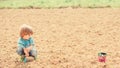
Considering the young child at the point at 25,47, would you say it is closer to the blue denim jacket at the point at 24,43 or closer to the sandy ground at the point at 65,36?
the blue denim jacket at the point at 24,43

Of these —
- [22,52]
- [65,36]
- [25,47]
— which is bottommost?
[65,36]

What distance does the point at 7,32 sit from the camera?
38.1ft

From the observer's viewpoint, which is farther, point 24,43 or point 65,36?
point 65,36

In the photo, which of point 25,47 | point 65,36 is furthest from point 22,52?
point 65,36

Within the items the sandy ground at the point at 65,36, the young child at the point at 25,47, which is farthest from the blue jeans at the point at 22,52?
the sandy ground at the point at 65,36

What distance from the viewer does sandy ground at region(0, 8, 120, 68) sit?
7487 mm

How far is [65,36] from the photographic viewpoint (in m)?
10.5

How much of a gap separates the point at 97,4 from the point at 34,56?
10.7m

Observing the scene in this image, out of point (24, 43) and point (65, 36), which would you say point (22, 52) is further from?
point (65, 36)

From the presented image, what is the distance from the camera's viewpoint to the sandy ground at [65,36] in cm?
749

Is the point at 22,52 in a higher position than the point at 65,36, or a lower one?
higher

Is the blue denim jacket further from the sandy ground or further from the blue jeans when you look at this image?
the sandy ground

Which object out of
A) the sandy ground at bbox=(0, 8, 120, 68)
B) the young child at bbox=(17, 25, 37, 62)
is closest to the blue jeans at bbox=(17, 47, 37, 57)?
the young child at bbox=(17, 25, 37, 62)

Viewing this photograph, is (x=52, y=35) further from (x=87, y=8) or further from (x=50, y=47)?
(x=87, y=8)
